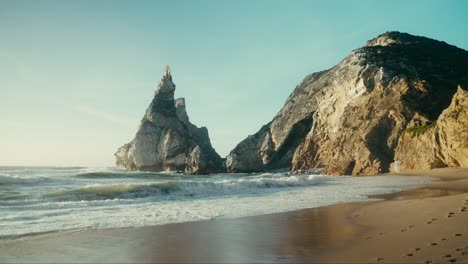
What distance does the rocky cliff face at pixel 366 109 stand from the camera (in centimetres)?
4828

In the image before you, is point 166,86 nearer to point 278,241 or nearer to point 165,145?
point 165,145

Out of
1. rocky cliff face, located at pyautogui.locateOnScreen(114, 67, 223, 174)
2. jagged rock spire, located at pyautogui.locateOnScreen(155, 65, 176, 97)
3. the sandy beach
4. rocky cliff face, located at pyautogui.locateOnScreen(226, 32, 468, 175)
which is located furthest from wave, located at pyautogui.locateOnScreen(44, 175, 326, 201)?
jagged rock spire, located at pyautogui.locateOnScreen(155, 65, 176, 97)

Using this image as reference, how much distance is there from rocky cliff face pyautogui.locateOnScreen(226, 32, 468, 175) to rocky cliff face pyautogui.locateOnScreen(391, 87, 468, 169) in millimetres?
3210

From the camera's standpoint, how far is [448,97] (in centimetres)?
4975

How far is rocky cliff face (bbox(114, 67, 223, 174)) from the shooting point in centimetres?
7722

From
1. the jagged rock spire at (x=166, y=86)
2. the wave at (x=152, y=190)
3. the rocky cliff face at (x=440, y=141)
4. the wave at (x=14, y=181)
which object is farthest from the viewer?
the jagged rock spire at (x=166, y=86)

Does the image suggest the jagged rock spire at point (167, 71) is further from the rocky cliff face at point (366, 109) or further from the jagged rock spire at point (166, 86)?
the rocky cliff face at point (366, 109)

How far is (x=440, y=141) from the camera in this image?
119 feet

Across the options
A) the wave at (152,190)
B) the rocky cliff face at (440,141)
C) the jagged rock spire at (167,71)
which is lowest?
the wave at (152,190)

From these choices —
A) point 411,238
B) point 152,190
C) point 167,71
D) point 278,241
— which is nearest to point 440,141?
point 152,190

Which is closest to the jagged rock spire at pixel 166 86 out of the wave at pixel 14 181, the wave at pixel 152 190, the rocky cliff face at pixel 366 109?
the rocky cliff face at pixel 366 109

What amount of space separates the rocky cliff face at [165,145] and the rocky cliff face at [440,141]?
134ft

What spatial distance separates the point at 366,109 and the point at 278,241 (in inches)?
1965

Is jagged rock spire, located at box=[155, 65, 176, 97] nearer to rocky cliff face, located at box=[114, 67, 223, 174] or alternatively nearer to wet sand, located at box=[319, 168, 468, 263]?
rocky cliff face, located at box=[114, 67, 223, 174]
